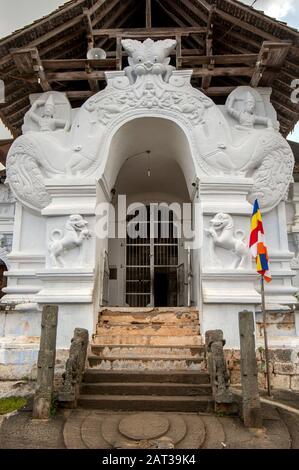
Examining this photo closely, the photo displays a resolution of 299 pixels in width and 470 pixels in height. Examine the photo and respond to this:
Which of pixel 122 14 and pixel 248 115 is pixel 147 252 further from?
pixel 122 14

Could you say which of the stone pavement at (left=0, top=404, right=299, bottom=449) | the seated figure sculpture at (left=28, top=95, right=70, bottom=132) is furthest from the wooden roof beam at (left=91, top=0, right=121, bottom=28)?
the stone pavement at (left=0, top=404, right=299, bottom=449)

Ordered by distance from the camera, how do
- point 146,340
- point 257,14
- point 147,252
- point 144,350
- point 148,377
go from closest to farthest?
1. point 148,377
2. point 144,350
3. point 146,340
4. point 257,14
5. point 147,252

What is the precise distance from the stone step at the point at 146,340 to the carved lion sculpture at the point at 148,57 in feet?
15.8

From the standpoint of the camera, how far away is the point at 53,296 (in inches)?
246

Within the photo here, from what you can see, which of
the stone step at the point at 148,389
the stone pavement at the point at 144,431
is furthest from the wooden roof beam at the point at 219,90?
the stone pavement at the point at 144,431

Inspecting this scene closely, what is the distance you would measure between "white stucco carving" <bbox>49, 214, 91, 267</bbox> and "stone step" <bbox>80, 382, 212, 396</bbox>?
6.93ft

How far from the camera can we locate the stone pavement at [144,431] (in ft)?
13.0

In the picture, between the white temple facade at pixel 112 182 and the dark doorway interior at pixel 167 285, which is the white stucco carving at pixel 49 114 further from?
the dark doorway interior at pixel 167 285

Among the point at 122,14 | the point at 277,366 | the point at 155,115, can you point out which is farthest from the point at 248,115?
the point at 277,366

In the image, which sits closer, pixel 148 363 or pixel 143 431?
pixel 143 431

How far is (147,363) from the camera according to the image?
5.77 metres

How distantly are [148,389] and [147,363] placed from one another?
2.15 ft

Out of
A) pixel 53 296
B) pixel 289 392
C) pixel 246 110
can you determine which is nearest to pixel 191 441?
pixel 289 392

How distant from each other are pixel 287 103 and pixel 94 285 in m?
5.80
